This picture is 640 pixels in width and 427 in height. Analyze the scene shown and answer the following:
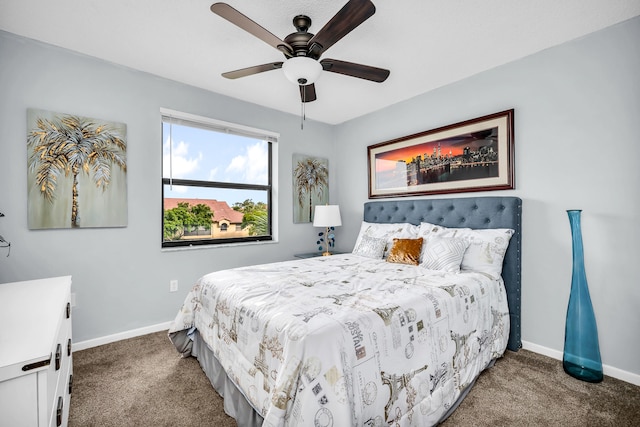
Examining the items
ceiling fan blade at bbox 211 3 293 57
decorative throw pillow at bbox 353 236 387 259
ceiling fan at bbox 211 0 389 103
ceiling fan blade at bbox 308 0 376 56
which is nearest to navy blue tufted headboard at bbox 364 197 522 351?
decorative throw pillow at bbox 353 236 387 259

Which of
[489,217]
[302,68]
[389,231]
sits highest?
[302,68]

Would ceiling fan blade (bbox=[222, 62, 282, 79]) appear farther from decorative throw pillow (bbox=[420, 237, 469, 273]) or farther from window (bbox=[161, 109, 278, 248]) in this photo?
decorative throw pillow (bbox=[420, 237, 469, 273])

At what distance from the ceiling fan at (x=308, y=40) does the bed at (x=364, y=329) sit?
1.43 m

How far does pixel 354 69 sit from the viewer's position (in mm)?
2043

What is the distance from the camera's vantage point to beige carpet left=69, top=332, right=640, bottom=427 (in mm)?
1606

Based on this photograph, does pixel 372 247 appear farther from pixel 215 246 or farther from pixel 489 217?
pixel 215 246

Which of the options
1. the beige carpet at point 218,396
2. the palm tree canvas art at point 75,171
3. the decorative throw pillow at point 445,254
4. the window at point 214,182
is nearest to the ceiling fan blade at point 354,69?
the decorative throw pillow at point 445,254

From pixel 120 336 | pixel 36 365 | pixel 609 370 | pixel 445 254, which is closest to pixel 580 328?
pixel 609 370

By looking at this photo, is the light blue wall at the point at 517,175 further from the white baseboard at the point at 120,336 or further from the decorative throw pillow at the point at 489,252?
the decorative throw pillow at the point at 489,252

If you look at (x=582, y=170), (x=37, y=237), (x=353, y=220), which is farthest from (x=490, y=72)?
(x=37, y=237)

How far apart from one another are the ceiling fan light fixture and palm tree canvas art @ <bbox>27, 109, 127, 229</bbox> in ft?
5.68

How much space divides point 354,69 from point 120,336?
9.84ft

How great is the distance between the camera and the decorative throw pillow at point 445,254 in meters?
2.31

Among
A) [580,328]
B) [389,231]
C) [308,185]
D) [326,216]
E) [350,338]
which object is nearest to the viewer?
[350,338]
